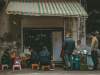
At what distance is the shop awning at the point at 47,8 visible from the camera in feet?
74.0

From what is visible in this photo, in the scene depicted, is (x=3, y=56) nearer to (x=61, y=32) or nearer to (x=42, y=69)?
(x=42, y=69)

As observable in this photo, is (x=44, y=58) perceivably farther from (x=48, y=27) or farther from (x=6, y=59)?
(x=48, y=27)

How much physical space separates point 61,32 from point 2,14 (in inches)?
139

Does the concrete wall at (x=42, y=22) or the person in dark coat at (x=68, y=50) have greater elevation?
the concrete wall at (x=42, y=22)

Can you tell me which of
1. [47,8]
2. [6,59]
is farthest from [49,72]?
[47,8]

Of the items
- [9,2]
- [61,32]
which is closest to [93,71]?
[61,32]

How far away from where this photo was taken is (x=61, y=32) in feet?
81.5

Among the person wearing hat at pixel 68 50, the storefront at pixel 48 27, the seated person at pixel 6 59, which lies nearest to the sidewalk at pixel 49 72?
the person wearing hat at pixel 68 50

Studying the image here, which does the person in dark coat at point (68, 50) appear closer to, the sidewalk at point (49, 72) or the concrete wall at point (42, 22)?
the sidewalk at point (49, 72)

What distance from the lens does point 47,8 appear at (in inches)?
917

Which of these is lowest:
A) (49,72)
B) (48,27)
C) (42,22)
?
(49,72)

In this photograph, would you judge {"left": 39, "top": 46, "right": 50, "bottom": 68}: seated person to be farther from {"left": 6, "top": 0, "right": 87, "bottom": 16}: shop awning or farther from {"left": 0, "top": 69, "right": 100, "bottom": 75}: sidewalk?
{"left": 6, "top": 0, "right": 87, "bottom": 16}: shop awning

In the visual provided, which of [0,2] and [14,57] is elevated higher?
[0,2]

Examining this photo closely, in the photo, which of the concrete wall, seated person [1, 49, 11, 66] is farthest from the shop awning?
seated person [1, 49, 11, 66]
